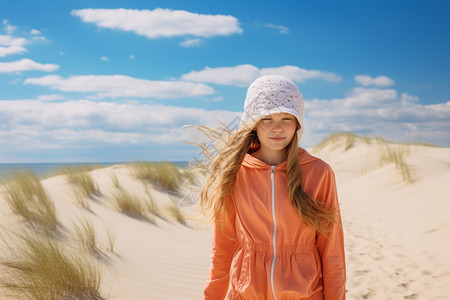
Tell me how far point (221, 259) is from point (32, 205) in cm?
399

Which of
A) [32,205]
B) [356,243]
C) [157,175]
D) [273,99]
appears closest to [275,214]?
[273,99]

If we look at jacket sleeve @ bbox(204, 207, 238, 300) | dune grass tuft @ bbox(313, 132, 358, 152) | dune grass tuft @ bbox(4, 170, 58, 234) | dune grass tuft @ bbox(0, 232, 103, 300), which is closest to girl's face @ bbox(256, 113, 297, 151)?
jacket sleeve @ bbox(204, 207, 238, 300)

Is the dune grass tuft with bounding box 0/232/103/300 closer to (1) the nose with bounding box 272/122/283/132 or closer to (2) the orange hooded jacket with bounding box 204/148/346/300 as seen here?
(2) the orange hooded jacket with bounding box 204/148/346/300

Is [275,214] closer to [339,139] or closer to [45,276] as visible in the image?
[45,276]

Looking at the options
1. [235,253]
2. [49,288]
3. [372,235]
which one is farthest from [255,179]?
[372,235]

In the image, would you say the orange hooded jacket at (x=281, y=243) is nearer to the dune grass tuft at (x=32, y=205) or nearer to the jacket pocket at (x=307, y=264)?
the jacket pocket at (x=307, y=264)

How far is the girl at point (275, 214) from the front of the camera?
2041 mm

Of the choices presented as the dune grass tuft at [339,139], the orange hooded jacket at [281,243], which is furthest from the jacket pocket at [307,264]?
the dune grass tuft at [339,139]

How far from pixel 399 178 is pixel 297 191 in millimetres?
9974

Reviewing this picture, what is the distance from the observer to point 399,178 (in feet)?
36.1

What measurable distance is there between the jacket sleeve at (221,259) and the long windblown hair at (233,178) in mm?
58

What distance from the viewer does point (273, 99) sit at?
2186 millimetres

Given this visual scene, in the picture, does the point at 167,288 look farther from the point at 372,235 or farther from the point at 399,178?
the point at 399,178

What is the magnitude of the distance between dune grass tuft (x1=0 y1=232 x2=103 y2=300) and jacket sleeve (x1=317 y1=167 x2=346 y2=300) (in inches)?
92.1
